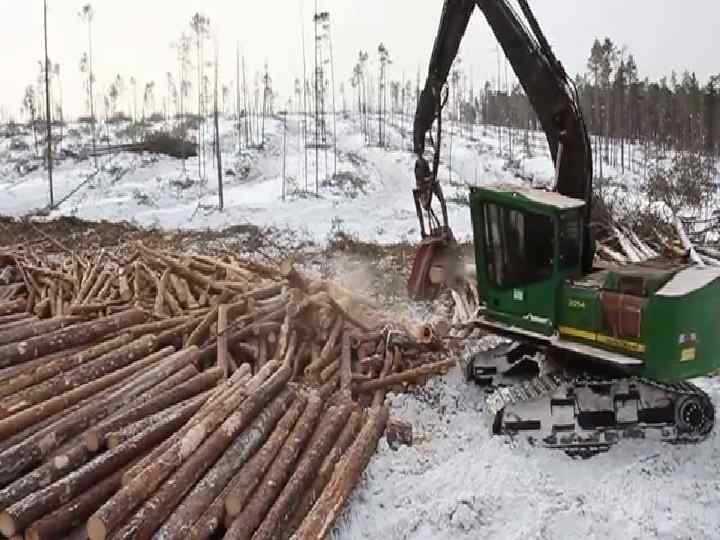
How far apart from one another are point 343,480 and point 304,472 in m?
0.42

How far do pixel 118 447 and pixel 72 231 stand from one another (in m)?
18.7

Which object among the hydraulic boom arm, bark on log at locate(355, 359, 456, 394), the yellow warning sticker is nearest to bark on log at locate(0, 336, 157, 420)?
bark on log at locate(355, 359, 456, 394)

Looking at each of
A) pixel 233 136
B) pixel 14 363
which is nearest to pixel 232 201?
pixel 233 136

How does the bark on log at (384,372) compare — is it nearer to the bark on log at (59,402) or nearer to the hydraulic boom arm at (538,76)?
the hydraulic boom arm at (538,76)

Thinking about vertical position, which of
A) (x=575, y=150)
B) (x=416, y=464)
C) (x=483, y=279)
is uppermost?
(x=575, y=150)

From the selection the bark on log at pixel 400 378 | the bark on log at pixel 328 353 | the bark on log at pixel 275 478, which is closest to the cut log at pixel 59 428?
the bark on log at pixel 275 478

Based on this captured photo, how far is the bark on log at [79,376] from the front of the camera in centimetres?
782

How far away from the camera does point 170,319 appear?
10719 mm

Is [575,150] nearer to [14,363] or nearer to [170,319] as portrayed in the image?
[170,319]

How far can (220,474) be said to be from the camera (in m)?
6.98

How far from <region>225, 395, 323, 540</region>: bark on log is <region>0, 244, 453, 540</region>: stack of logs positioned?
0.06 ft

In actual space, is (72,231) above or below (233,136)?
below

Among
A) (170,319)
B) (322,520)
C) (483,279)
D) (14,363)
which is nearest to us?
(322,520)

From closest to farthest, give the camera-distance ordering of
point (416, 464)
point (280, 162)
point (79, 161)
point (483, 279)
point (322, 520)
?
1. point (322, 520)
2. point (416, 464)
3. point (483, 279)
4. point (79, 161)
5. point (280, 162)
